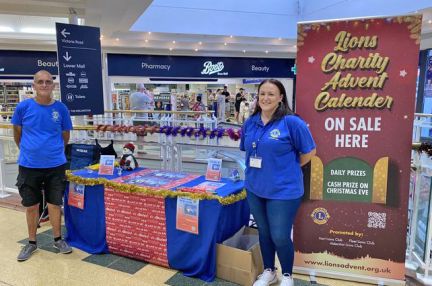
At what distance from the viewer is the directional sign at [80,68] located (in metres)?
3.92

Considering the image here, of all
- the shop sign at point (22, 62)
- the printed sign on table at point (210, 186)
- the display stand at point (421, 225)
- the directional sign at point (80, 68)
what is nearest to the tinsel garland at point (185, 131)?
the directional sign at point (80, 68)

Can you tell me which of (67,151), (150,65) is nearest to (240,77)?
(150,65)

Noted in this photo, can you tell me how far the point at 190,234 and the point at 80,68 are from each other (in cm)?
266

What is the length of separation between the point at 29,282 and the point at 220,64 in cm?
947

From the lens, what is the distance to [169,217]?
2674mm

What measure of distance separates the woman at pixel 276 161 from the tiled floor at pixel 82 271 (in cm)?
64

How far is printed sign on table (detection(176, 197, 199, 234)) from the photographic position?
8.29 ft

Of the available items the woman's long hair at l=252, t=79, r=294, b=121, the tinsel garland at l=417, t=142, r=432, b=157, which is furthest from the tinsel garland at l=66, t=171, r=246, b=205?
the tinsel garland at l=417, t=142, r=432, b=157

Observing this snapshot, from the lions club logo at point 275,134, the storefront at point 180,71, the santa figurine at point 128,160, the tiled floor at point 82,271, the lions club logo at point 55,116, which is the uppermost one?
the storefront at point 180,71

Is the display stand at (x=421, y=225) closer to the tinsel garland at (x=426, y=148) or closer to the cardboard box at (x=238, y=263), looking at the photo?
the tinsel garland at (x=426, y=148)

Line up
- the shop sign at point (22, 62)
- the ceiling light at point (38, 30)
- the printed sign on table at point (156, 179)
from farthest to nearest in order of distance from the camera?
the shop sign at point (22, 62) < the ceiling light at point (38, 30) < the printed sign on table at point (156, 179)

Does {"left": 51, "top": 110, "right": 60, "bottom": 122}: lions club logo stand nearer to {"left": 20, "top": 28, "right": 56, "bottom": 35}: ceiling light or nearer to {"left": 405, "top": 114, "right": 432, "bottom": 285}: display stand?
{"left": 405, "top": 114, "right": 432, "bottom": 285}: display stand

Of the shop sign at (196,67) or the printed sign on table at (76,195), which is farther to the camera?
the shop sign at (196,67)

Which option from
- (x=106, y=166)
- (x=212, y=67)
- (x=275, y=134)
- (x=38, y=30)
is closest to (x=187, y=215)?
(x=275, y=134)
